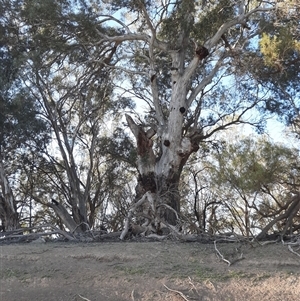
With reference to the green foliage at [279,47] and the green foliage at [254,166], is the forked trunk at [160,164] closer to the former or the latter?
the green foliage at [254,166]

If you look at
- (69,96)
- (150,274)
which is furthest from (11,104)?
(150,274)

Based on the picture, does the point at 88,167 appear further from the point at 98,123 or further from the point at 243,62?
the point at 243,62

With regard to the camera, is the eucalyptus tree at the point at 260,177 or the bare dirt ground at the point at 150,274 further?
the eucalyptus tree at the point at 260,177

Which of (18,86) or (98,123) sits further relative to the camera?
(98,123)

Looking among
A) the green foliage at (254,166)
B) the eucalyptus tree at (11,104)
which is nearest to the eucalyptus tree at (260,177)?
the green foliage at (254,166)

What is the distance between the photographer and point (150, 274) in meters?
5.34

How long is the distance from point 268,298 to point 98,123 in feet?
48.7

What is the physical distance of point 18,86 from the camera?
592 inches

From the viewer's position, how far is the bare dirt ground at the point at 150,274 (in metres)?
4.89

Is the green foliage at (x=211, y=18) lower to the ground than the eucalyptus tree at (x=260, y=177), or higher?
higher

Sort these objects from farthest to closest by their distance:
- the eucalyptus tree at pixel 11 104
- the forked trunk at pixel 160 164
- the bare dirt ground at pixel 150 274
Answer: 1. the eucalyptus tree at pixel 11 104
2. the forked trunk at pixel 160 164
3. the bare dirt ground at pixel 150 274

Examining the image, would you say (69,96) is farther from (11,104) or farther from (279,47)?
(279,47)

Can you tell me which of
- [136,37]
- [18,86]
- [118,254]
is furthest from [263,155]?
[18,86]

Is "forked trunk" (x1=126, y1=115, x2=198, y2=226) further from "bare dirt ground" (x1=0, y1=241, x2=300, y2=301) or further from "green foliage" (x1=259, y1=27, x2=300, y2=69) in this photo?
"bare dirt ground" (x1=0, y1=241, x2=300, y2=301)
